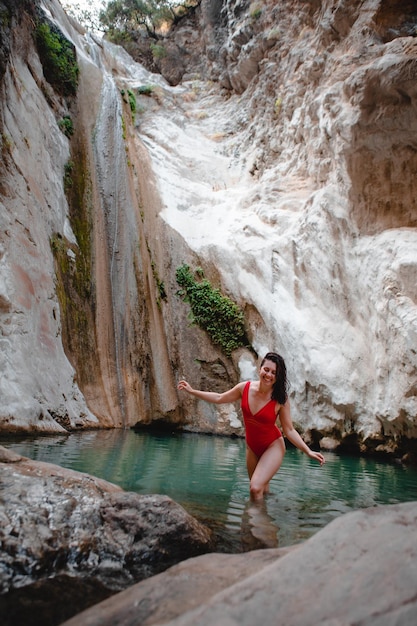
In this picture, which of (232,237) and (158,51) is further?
(158,51)

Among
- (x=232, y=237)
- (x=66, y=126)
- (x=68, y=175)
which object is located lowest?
(x=232, y=237)

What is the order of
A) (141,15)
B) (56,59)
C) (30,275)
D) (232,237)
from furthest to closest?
(141,15) < (232,237) < (56,59) < (30,275)

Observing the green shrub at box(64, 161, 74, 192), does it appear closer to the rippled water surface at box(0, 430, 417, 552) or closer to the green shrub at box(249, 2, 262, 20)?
the rippled water surface at box(0, 430, 417, 552)

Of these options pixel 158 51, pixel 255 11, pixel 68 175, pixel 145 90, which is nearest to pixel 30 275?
pixel 68 175

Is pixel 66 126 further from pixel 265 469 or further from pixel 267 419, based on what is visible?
pixel 265 469

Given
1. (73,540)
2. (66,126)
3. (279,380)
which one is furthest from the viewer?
(66,126)

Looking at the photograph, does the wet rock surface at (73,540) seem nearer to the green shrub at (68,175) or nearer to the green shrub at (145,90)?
the green shrub at (68,175)

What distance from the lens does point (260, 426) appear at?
4445 millimetres

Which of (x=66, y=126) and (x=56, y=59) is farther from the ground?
(x=56, y=59)

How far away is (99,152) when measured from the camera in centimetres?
1387

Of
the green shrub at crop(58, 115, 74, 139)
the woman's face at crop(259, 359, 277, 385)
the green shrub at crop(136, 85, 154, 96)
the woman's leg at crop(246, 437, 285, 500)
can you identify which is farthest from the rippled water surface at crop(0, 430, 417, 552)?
the green shrub at crop(136, 85, 154, 96)

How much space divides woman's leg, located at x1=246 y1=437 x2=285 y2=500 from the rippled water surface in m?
0.13

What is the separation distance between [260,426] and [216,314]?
8939 mm

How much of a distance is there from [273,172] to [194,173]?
4.35 metres
